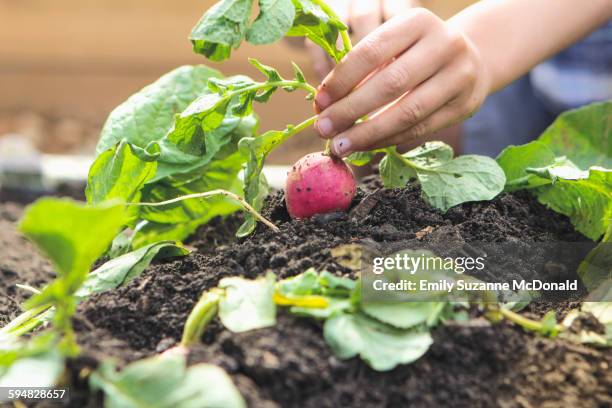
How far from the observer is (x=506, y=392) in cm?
90

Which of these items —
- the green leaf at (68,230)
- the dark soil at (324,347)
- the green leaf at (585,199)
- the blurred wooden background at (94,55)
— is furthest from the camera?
the blurred wooden background at (94,55)

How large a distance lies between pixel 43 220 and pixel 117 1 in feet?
13.4

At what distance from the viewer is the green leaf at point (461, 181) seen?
1.24 m

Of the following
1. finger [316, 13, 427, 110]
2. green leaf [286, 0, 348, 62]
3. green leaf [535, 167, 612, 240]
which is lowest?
green leaf [535, 167, 612, 240]

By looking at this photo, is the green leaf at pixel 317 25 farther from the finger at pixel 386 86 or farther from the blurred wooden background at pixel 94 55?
the blurred wooden background at pixel 94 55

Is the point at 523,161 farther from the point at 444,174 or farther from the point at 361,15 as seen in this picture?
the point at 361,15

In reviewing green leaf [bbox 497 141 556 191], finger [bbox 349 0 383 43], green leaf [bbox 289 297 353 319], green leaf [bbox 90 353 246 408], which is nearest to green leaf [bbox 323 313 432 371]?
green leaf [bbox 289 297 353 319]

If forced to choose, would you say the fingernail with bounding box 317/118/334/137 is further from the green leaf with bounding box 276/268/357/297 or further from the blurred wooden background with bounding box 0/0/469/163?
the blurred wooden background with bounding box 0/0/469/163

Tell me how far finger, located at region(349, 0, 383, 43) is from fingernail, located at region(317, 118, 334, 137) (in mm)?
418

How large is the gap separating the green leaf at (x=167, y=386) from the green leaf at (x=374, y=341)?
144mm

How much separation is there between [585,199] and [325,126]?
0.50 metres

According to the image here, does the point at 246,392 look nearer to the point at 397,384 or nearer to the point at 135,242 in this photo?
the point at 397,384

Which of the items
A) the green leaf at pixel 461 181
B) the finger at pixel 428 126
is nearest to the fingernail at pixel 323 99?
the finger at pixel 428 126

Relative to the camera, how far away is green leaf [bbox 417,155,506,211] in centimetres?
124
